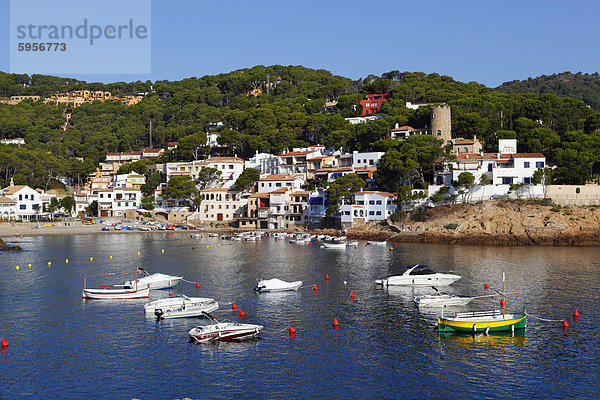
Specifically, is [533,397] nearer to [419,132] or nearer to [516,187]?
[516,187]

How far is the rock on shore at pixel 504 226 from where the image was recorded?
78812mm

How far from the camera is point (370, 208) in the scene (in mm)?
95625

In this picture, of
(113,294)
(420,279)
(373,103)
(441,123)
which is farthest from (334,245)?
(373,103)

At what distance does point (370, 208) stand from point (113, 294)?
57.5 m

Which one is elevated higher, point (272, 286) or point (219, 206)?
point (219, 206)

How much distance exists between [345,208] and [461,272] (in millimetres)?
42658

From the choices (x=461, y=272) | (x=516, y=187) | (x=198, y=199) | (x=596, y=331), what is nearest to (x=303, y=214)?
(x=198, y=199)

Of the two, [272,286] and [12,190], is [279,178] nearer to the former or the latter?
[12,190]

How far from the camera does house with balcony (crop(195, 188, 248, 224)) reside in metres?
119

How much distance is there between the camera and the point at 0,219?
112 metres

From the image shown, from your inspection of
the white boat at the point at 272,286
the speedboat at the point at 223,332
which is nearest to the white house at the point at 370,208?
the white boat at the point at 272,286

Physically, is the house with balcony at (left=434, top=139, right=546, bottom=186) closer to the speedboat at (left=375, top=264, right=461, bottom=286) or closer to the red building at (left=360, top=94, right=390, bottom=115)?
the speedboat at (left=375, top=264, right=461, bottom=286)

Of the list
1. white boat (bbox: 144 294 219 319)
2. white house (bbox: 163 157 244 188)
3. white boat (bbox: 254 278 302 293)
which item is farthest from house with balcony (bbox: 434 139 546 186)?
white boat (bbox: 144 294 219 319)

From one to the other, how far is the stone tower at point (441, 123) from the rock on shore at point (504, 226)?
24.5 meters
